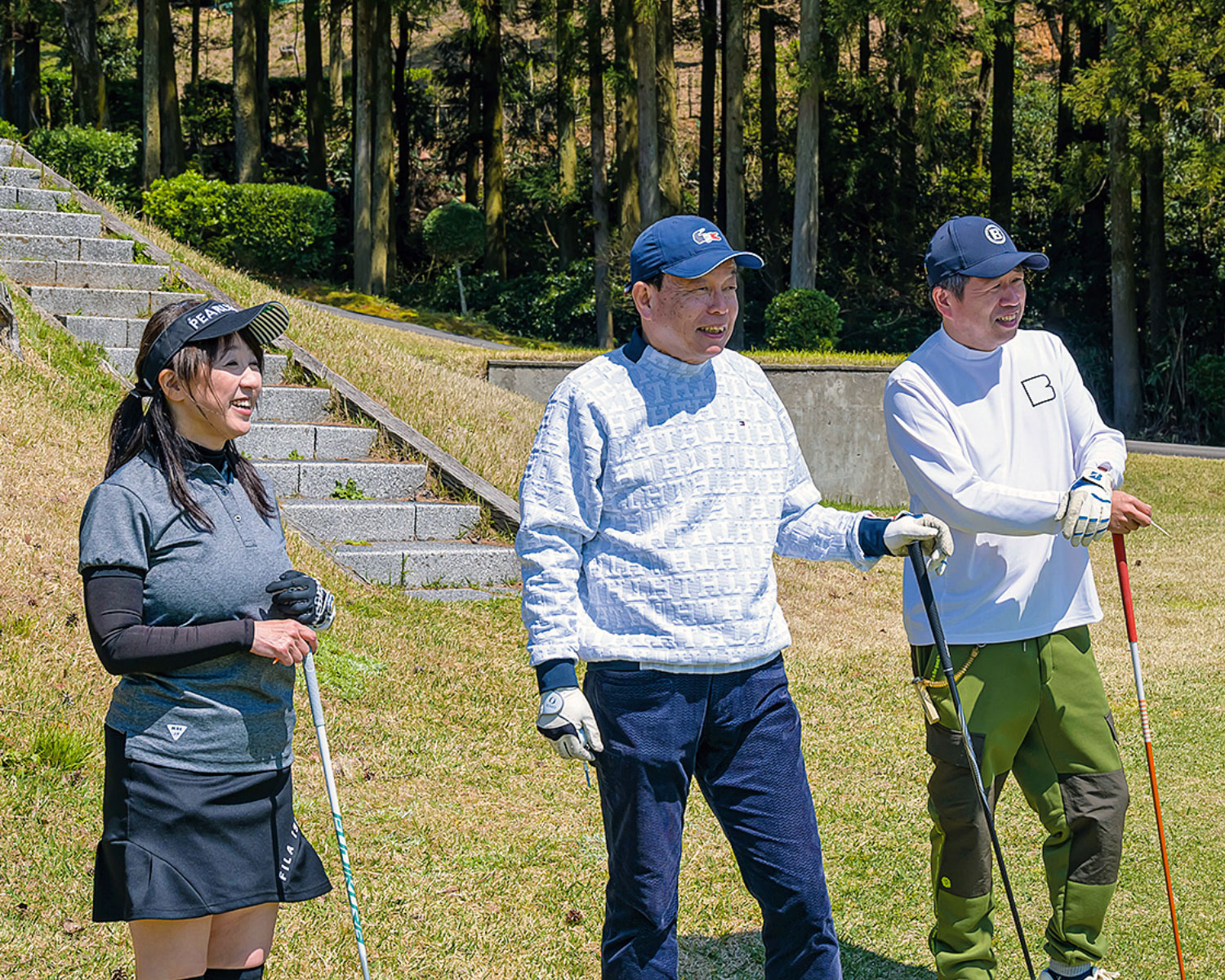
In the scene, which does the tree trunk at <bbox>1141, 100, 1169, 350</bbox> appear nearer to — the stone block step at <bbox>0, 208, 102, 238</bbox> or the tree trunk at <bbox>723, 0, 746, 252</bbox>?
the tree trunk at <bbox>723, 0, 746, 252</bbox>

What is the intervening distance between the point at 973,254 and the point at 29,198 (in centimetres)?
1041

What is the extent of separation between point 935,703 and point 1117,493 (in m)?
0.79

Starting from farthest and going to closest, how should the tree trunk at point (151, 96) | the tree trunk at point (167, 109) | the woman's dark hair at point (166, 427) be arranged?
the tree trunk at point (167, 109)
the tree trunk at point (151, 96)
the woman's dark hair at point (166, 427)

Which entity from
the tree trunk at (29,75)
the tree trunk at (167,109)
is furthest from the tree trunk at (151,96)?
the tree trunk at (29,75)

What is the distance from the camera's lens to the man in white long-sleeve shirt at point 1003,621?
3682mm

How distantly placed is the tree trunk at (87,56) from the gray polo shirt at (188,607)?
99.6 ft

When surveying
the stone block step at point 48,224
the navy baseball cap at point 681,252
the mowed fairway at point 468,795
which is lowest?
the mowed fairway at point 468,795

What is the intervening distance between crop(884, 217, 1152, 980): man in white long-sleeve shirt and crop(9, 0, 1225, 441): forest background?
17.5 m

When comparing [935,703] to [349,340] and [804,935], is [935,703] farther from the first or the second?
[349,340]

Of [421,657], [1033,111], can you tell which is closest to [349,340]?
[421,657]

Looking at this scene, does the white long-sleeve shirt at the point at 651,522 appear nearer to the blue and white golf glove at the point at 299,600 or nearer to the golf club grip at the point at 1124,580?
the blue and white golf glove at the point at 299,600

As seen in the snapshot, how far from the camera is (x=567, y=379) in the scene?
10.7ft

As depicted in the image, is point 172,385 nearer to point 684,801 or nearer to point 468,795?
point 684,801

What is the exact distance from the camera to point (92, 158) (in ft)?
88.9
